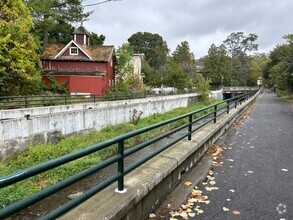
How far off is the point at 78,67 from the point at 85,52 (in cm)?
203

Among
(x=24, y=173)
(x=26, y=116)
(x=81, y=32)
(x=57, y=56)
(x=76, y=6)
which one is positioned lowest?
(x=26, y=116)

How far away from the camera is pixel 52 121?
46.8ft

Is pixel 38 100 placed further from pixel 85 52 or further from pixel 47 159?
pixel 85 52

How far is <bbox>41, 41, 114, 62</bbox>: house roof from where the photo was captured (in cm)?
3306

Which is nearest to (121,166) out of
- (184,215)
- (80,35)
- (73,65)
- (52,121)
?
(184,215)

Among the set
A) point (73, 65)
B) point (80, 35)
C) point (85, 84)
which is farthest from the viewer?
point (80, 35)

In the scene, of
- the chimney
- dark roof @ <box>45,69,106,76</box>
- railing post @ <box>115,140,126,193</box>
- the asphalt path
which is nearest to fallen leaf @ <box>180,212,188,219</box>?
the asphalt path

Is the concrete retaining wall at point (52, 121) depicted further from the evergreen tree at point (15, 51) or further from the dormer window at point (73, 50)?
the dormer window at point (73, 50)

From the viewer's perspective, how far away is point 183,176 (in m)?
5.64

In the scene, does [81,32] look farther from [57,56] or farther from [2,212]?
[2,212]

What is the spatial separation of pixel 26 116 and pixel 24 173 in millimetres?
11899

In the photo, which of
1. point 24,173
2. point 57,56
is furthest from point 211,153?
point 57,56

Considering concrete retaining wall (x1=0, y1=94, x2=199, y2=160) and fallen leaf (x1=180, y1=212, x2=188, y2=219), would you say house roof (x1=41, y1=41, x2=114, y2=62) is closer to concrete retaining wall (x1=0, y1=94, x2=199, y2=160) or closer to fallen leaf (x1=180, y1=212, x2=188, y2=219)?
concrete retaining wall (x1=0, y1=94, x2=199, y2=160)

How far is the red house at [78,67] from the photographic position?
32.2 metres
